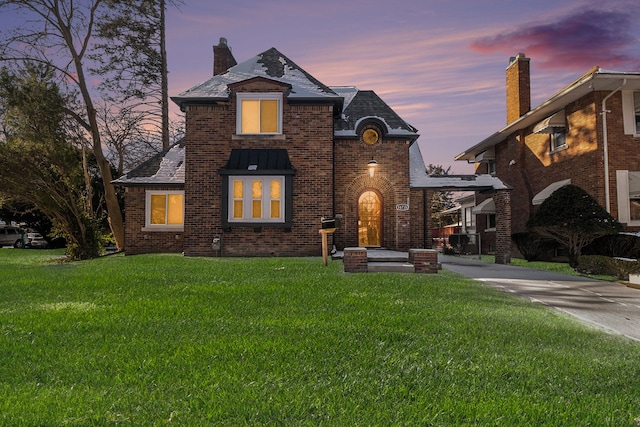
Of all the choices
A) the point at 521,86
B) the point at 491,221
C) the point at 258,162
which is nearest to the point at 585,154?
the point at 521,86

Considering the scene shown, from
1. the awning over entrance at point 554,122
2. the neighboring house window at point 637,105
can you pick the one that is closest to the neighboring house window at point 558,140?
the awning over entrance at point 554,122

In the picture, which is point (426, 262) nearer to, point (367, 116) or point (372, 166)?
point (372, 166)

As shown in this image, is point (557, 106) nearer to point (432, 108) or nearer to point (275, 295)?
point (432, 108)

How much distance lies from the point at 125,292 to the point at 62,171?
15333mm

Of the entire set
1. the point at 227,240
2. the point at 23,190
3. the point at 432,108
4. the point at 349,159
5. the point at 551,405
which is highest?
the point at 432,108

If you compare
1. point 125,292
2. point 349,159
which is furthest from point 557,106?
point 125,292

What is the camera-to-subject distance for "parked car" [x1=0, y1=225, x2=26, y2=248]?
37.5m

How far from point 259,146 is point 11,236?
33557 mm

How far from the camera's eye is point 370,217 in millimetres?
17328

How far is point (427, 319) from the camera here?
5.77m

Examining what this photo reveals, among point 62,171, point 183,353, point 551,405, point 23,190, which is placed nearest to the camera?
point 551,405

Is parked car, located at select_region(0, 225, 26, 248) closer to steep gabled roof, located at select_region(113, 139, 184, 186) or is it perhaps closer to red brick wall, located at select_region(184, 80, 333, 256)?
steep gabled roof, located at select_region(113, 139, 184, 186)

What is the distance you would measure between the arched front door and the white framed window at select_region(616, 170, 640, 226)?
8.54 meters

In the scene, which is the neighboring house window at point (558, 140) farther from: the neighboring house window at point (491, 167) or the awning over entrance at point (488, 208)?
the neighboring house window at point (491, 167)
